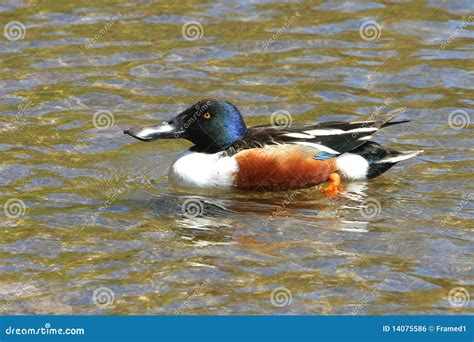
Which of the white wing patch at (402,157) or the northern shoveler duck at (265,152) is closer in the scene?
the northern shoveler duck at (265,152)

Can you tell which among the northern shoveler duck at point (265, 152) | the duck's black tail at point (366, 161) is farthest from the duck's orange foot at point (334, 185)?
the duck's black tail at point (366, 161)

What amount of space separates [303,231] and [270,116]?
3.06 meters

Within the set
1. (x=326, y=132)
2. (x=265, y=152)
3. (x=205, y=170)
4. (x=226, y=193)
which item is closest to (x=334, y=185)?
(x=326, y=132)

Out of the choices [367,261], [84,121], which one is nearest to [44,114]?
[84,121]

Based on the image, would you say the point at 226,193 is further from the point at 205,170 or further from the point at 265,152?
Answer: the point at 265,152

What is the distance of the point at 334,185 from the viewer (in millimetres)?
11750

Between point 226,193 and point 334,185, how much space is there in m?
1.09

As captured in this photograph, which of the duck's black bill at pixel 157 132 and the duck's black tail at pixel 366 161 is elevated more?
the duck's black bill at pixel 157 132

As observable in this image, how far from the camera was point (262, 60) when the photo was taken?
1467 centimetres

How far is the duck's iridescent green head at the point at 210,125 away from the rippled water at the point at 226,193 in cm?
55

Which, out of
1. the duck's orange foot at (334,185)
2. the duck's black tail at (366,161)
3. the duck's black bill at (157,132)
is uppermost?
the duck's black bill at (157,132)

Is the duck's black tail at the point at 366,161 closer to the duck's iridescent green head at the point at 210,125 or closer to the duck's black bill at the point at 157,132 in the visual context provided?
the duck's iridescent green head at the point at 210,125

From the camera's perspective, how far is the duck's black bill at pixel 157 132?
38.1 ft

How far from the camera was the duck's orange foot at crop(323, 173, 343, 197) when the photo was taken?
11680 mm
